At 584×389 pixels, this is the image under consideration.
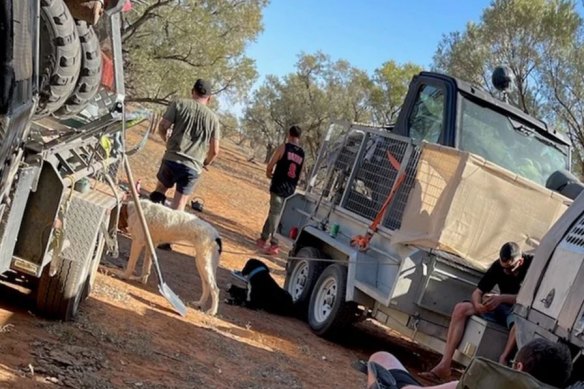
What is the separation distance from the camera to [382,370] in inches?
130

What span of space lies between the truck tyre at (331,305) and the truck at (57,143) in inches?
94.6

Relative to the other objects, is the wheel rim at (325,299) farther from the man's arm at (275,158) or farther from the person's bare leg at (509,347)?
the man's arm at (275,158)

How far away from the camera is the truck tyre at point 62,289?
4820 mm

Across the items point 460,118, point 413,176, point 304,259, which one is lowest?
point 304,259

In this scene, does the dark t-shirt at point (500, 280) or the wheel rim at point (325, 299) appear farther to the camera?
the wheel rim at point (325, 299)

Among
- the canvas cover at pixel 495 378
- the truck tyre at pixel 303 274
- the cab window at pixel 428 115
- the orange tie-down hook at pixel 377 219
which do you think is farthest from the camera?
the truck tyre at pixel 303 274

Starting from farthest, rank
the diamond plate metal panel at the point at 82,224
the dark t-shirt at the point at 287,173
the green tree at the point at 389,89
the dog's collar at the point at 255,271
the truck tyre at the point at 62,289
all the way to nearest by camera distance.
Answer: the green tree at the point at 389,89 → the dark t-shirt at the point at 287,173 → the dog's collar at the point at 255,271 → the truck tyre at the point at 62,289 → the diamond plate metal panel at the point at 82,224

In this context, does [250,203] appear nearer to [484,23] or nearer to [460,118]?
[484,23]

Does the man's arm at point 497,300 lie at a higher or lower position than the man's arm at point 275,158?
lower

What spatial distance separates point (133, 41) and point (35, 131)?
51.4ft

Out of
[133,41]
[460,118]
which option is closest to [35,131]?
[460,118]

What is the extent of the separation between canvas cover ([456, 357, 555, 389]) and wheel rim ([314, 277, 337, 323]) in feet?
15.4

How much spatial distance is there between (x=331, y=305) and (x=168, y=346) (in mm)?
2394

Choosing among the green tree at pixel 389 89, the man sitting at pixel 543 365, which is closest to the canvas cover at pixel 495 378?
the man sitting at pixel 543 365
